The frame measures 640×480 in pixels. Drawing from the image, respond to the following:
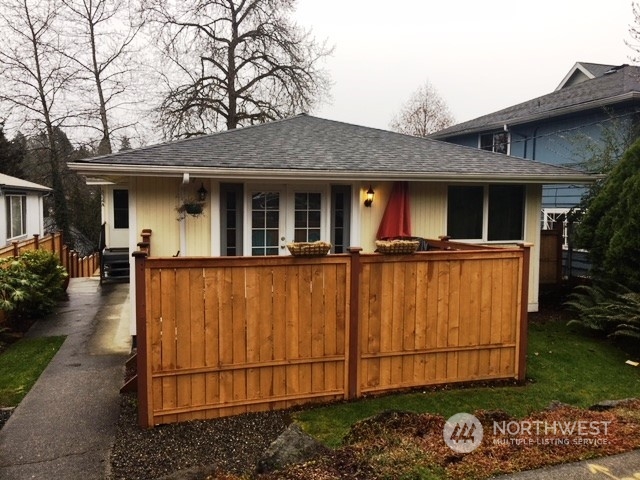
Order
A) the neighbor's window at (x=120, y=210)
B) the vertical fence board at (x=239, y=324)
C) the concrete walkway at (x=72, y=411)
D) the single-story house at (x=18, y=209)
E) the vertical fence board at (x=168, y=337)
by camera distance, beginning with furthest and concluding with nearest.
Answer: the neighbor's window at (x=120, y=210), the single-story house at (x=18, y=209), the vertical fence board at (x=239, y=324), the vertical fence board at (x=168, y=337), the concrete walkway at (x=72, y=411)

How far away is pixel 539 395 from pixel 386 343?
1727 millimetres

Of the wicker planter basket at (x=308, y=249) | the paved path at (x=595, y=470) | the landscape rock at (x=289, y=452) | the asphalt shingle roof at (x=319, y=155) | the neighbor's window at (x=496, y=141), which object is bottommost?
the landscape rock at (x=289, y=452)

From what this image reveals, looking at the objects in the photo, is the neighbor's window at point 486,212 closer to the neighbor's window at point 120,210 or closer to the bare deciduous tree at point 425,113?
the neighbor's window at point 120,210

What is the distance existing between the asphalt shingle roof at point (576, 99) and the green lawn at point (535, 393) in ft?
27.5

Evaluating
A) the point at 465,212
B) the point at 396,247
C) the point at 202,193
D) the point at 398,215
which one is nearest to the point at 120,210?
the point at 202,193

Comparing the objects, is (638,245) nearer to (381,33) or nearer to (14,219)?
(14,219)

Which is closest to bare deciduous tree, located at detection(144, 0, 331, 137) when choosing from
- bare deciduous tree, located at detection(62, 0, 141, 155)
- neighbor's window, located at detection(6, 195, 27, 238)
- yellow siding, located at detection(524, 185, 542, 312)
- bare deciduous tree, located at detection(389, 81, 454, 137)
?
bare deciduous tree, located at detection(62, 0, 141, 155)

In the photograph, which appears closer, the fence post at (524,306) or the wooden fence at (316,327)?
the wooden fence at (316,327)

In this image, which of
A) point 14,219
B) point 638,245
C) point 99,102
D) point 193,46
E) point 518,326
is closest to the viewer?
point 518,326

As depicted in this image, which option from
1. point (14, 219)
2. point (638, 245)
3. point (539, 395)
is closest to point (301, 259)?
point (539, 395)

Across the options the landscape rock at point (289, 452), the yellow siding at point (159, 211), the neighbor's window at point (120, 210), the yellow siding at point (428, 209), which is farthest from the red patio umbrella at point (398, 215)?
the neighbor's window at point (120, 210)

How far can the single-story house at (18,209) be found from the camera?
12914 mm

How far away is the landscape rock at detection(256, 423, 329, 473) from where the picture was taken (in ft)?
9.70

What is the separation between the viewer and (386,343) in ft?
15.6
